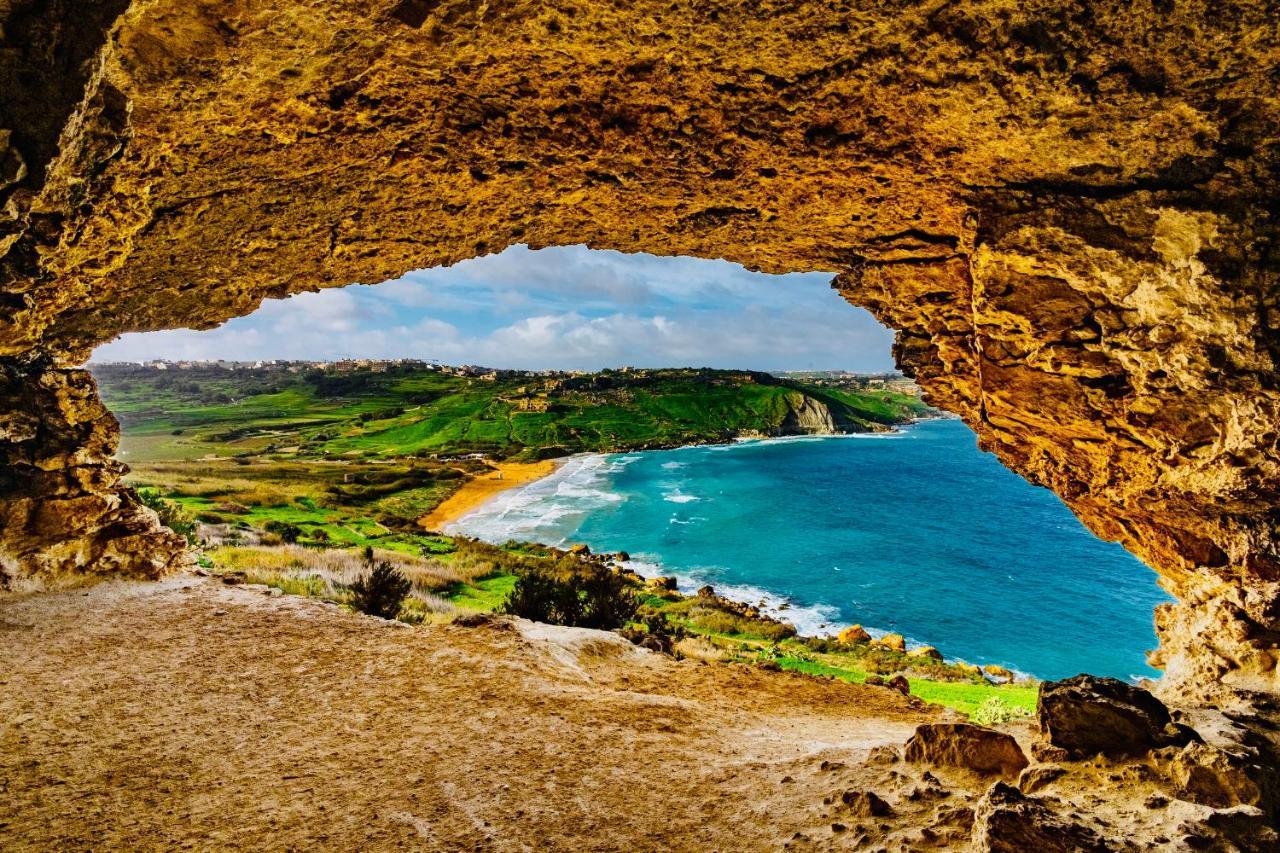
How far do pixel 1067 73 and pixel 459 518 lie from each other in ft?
149

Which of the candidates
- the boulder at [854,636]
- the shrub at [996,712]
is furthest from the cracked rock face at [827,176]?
the boulder at [854,636]

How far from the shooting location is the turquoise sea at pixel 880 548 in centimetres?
2875

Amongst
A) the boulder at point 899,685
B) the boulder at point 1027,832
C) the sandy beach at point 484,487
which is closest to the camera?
the boulder at point 1027,832

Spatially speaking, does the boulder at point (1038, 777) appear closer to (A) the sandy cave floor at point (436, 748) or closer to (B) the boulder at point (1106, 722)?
(A) the sandy cave floor at point (436, 748)

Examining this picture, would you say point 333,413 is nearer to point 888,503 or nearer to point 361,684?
point 888,503

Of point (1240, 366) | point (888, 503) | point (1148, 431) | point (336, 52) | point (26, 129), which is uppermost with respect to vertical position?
point (336, 52)

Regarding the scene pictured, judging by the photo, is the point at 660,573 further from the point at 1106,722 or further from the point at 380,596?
the point at 1106,722

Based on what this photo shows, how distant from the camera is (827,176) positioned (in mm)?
7660

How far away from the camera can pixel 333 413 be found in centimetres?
11075

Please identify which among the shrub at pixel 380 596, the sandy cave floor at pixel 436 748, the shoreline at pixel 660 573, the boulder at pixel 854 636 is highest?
the sandy cave floor at pixel 436 748

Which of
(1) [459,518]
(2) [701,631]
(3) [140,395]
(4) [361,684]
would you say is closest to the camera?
(4) [361,684]

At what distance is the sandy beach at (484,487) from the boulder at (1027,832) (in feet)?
138

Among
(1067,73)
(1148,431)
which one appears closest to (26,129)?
(1067,73)

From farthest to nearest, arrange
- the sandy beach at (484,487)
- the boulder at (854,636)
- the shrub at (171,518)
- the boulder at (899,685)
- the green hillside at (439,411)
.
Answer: the green hillside at (439,411)
the sandy beach at (484,487)
the boulder at (854,636)
the shrub at (171,518)
the boulder at (899,685)
